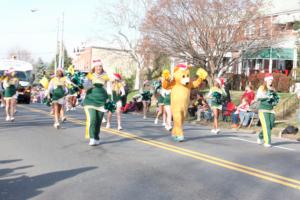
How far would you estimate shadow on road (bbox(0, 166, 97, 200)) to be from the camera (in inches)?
260

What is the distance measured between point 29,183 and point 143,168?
80.3 inches

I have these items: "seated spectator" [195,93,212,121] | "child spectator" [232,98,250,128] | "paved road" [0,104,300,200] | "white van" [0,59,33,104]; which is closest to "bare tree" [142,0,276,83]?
"seated spectator" [195,93,212,121]

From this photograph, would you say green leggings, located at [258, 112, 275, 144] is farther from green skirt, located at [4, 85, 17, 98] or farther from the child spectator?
green skirt, located at [4, 85, 17, 98]

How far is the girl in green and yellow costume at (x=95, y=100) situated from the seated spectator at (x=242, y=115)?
27.4ft

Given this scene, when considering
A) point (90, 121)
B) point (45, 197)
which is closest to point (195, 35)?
point (90, 121)

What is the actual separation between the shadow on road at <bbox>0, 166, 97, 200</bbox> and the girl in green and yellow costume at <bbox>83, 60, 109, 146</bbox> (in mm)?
2797

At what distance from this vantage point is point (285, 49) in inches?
1323

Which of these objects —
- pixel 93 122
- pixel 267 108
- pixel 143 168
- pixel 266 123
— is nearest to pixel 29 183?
pixel 143 168

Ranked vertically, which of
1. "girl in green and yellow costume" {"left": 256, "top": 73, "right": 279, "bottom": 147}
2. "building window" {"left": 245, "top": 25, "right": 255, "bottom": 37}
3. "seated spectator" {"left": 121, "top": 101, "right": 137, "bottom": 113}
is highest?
"building window" {"left": 245, "top": 25, "right": 255, "bottom": 37}

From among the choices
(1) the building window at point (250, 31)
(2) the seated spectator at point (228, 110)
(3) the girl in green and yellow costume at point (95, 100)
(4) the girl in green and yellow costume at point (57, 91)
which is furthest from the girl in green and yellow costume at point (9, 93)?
(1) the building window at point (250, 31)

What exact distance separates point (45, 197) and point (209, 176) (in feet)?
Answer: 8.92

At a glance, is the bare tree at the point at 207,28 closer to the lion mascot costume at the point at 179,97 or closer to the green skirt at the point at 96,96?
the lion mascot costume at the point at 179,97

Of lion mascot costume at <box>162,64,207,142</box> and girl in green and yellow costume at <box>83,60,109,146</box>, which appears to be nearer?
girl in green and yellow costume at <box>83,60,109,146</box>

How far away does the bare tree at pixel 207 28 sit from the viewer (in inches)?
974
